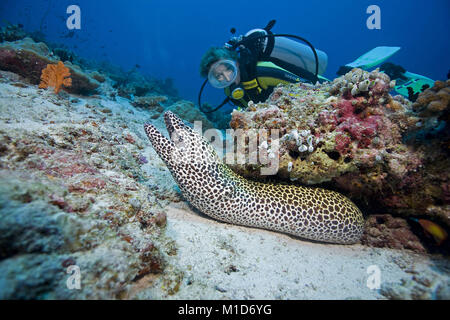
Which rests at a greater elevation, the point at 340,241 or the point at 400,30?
the point at 400,30

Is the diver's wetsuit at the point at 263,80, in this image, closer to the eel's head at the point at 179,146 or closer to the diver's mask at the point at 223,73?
the diver's mask at the point at 223,73

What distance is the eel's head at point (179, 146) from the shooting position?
299 cm

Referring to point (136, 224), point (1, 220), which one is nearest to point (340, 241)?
point (136, 224)

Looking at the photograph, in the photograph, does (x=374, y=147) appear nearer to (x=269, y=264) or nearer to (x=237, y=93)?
(x=269, y=264)

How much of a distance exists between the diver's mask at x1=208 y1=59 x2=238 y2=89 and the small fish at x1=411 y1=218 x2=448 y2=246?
5.04 meters

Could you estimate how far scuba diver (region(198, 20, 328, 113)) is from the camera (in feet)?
18.4

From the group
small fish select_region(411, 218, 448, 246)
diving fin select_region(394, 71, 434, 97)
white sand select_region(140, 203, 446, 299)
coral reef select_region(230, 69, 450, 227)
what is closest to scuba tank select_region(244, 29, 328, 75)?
diving fin select_region(394, 71, 434, 97)

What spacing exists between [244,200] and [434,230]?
2.66m

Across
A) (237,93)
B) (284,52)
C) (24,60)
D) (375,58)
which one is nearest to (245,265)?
(237,93)

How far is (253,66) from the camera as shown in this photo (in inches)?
229

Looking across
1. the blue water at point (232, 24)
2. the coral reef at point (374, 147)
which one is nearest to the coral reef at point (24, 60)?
the coral reef at point (374, 147)

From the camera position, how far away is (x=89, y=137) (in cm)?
310
